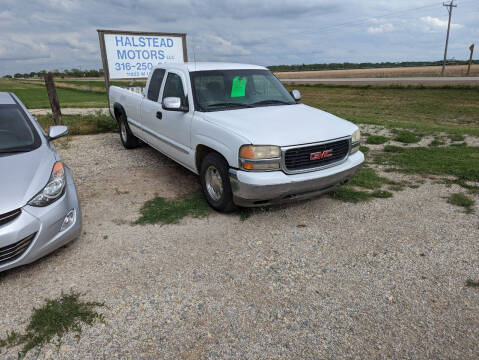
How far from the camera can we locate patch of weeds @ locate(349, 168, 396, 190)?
5228mm

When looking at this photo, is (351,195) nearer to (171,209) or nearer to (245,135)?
(245,135)

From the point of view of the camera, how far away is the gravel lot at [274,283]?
239 cm

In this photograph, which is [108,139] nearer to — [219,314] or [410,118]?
[219,314]

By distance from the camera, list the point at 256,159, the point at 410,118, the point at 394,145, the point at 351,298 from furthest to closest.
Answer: the point at 410,118 → the point at 394,145 → the point at 256,159 → the point at 351,298

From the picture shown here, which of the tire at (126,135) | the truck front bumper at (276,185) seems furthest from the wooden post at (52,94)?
the truck front bumper at (276,185)

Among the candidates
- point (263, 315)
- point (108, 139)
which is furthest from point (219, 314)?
point (108, 139)

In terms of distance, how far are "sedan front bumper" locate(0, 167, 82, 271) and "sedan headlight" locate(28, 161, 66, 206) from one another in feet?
0.13

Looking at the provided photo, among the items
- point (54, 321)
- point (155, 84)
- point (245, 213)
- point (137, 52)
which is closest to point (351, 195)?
point (245, 213)

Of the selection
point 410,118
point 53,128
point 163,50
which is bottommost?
point 410,118

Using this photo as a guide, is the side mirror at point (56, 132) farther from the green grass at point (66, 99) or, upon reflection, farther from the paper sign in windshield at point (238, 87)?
the green grass at point (66, 99)

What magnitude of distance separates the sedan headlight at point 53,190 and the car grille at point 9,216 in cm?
12

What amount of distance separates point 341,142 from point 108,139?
6220 mm

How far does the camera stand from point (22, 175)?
10.3 feet

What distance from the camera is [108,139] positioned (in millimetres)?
8508
